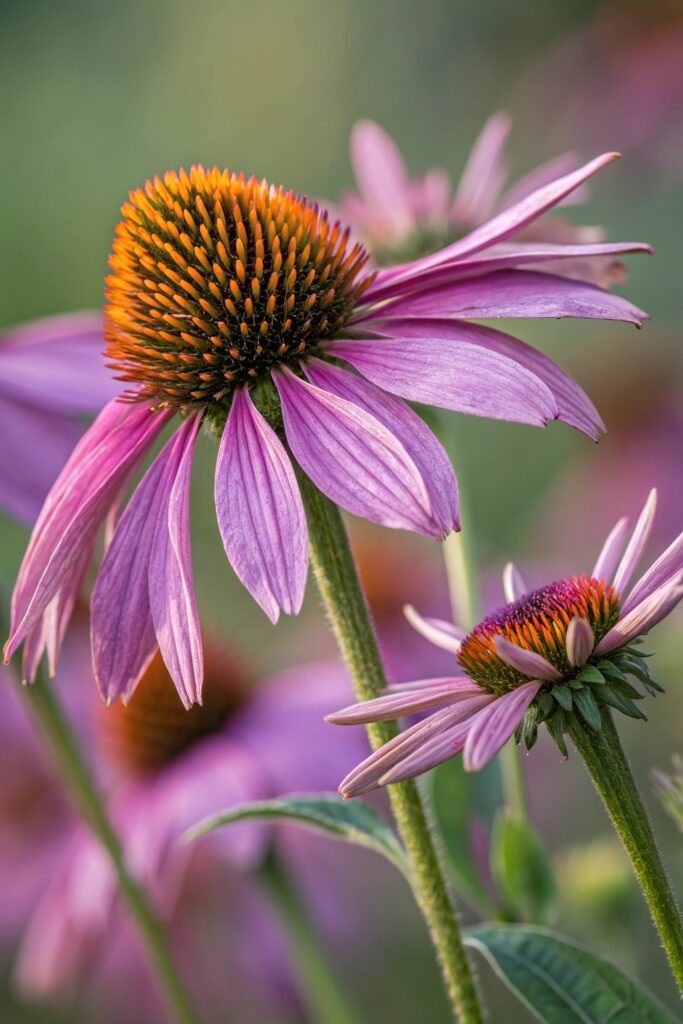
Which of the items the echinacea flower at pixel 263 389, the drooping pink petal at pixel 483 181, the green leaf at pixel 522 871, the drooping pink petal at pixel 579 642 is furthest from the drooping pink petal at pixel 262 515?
the drooping pink petal at pixel 483 181

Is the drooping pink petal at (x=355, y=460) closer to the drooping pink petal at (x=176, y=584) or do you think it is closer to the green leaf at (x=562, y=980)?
the drooping pink petal at (x=176, y=584)

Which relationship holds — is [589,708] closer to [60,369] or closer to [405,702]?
[405,702]

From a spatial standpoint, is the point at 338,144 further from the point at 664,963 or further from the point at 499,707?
the point at 499,707

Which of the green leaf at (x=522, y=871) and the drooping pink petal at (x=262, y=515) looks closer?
the drooping pink petal at (x=262, y=515)

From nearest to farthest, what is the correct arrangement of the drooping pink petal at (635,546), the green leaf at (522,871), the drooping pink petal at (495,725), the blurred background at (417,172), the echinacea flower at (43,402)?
1. the drooping pink petal at (495,725)
2. the drooping pink petal at (635,546)
3. the green leaf at (522,871)
4. the echinacea flower at (43,402)
5. the blurred background at (417,172)

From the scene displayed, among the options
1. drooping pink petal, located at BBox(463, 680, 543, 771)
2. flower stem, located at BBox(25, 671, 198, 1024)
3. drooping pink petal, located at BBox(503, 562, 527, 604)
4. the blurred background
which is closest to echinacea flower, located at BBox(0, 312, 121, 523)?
flower stem, located at BBox(25, 671, 198, 1024)

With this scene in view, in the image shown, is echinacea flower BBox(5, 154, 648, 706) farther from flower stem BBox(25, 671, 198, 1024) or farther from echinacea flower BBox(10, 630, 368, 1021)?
echinacea flower BBox(10, 630, 368, 1021)
